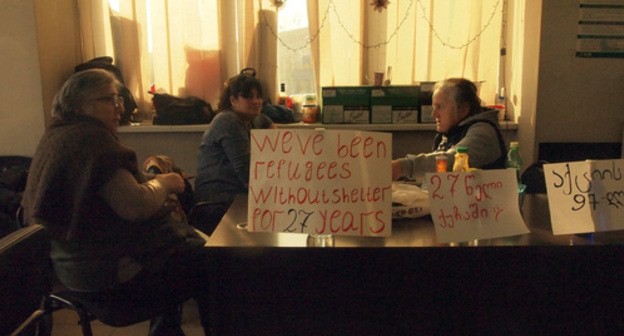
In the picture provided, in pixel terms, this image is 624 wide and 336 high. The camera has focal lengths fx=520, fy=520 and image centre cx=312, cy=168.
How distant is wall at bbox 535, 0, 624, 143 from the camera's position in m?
2.92

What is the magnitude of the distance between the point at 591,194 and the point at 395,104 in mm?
2071

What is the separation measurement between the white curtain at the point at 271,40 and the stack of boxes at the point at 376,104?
0.72 ft

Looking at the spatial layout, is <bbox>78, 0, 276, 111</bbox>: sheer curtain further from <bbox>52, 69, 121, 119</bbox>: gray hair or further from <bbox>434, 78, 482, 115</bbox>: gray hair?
<bbox>52, 69, 121, 119</bbox>: gray hair

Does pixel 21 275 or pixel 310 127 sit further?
pixel 310 127

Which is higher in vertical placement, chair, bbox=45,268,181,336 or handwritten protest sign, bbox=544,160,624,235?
handwritten protest sign, bbox=544,160,624,235

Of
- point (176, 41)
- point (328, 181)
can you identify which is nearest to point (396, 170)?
point (328, 181)

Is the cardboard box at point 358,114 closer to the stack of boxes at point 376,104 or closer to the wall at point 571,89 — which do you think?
the stack of boxes at point 376,104

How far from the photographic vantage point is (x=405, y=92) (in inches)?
124

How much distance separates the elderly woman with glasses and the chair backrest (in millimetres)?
340

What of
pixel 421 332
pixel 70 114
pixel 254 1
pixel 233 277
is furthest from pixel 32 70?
pixel 421 332

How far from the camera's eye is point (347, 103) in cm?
318

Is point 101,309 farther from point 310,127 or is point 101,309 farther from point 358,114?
point 358,114

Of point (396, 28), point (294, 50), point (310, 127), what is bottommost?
point (310, 127)

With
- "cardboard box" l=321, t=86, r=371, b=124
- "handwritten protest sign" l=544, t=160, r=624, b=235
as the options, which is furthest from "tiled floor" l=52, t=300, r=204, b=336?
"handwritten protest sign" l=544, t=160, r=624, b=235
